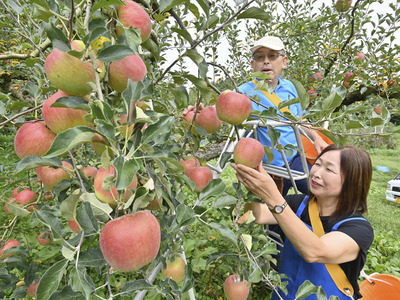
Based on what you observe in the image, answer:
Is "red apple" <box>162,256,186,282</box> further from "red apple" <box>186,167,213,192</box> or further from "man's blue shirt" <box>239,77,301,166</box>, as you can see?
"man's blue shirt" <box>239,77,301,166</box>

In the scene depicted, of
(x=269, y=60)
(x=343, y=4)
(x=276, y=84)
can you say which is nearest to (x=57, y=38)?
(x=269, y=60)

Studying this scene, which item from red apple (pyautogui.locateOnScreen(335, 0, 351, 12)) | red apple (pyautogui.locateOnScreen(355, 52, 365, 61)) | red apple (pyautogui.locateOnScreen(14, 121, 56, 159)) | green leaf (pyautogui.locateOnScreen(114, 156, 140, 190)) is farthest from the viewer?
red apple (pyautogui.locateOnScreen(355, 52, 365, 61))

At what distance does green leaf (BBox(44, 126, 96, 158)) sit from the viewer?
428 millimetres

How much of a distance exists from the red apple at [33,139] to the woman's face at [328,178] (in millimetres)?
1124

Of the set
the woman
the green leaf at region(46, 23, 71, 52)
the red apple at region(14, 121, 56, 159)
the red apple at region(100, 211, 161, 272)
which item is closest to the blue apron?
the woman

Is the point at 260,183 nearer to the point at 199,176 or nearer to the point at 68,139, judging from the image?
the point at 199,176

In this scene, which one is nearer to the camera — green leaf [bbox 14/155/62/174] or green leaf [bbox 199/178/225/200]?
green leaf [bbox 14/155/62/174]

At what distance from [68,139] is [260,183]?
32.0 inches

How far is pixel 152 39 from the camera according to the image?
0.81 meters

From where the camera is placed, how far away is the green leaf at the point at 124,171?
1.36 feet

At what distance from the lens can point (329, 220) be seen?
4.26 feet

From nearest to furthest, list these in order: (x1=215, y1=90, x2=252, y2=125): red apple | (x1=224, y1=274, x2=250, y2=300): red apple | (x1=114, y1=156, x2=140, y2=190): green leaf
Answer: (x1=114, y1=156, x2=140, y2=190): green leaf
(x1=215, y1=90, x2=252, y2=125): red apple
(x1=224, y1=274, x2=250, y2=300): red apple

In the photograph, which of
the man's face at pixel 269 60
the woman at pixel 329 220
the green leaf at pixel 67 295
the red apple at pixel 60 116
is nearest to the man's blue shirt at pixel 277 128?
the man's face at pixel 269 60

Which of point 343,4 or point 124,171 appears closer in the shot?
point 124,171
